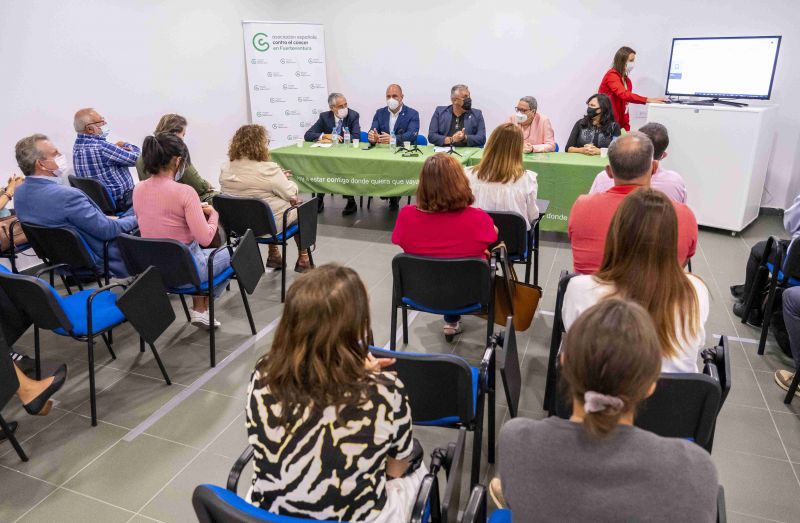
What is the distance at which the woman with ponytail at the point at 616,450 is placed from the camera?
1.03 metres

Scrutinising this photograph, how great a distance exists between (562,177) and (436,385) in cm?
311

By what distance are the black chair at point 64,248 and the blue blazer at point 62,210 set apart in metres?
0.06

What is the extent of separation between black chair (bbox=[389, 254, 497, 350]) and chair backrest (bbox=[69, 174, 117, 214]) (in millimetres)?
2505

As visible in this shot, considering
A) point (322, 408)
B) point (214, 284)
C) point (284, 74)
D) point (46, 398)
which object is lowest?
point (46, 398)

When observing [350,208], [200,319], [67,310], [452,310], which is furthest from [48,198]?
[350,208]

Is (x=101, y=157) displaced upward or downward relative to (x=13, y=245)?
upward

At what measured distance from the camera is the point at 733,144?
485 centimetres

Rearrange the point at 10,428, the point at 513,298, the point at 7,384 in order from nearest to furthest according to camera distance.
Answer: the point at 7,384 < the point at 10,428 < the point at 513,298

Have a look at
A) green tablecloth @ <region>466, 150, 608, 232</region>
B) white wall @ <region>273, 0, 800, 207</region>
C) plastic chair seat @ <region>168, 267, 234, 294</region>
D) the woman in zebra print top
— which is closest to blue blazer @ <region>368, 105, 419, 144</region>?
white wall @ <region>273, 0, 800, 207</region>

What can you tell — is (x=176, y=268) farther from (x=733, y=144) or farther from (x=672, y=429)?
(x=733, y=144)

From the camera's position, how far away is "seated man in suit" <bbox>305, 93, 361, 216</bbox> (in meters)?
5.73

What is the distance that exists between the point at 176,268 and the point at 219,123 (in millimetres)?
4105

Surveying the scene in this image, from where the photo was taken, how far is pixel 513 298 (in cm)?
279

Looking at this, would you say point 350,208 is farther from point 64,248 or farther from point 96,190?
point 64,248
